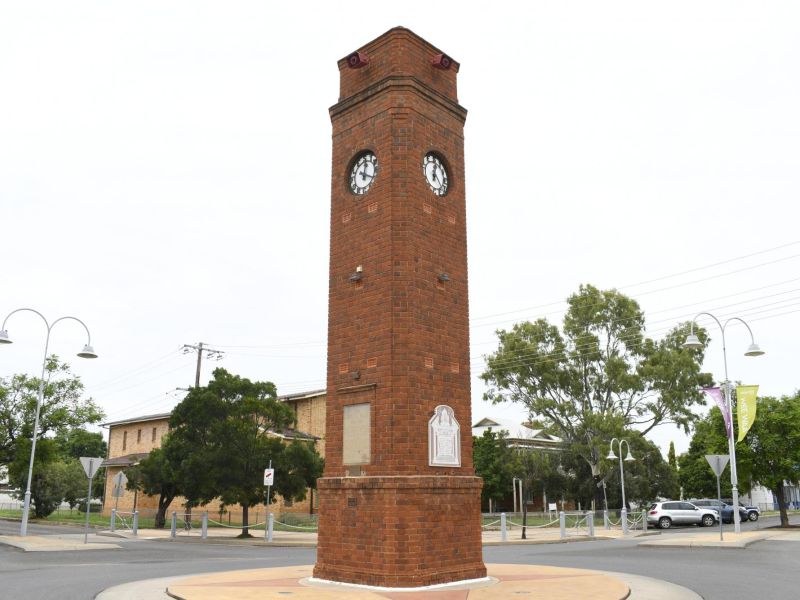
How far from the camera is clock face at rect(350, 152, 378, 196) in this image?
1469 cm

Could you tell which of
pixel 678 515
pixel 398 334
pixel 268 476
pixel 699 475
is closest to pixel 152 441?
pixel 268 476

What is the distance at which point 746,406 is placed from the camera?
1109 inches

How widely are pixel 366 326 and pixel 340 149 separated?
4149 millimetres

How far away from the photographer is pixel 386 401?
13.1 metres

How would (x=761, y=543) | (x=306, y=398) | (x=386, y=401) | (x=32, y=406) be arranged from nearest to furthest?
(x=386, y=401) → (x=761, y=543) → (x=32, y=406) → (x=306, y=398)

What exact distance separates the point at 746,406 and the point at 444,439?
1932cm

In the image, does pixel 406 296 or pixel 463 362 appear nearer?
pixel 406 296

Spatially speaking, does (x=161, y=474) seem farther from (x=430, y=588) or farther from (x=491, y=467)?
(x=491, y=467)

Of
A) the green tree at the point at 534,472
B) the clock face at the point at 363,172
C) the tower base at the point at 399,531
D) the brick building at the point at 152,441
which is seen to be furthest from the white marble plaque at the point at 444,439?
the brick building at the point at 152,441

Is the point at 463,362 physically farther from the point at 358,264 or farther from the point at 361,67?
the point at 361,67

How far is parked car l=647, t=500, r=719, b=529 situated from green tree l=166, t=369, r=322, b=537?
20.7m

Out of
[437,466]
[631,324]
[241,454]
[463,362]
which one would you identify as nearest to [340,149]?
[463,362]

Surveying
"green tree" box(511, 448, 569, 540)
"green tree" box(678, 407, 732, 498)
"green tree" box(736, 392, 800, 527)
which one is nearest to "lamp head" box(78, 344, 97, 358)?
"green tree" box(511, 448, 569, 540)

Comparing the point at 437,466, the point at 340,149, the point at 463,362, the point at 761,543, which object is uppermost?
the point at 340,149
